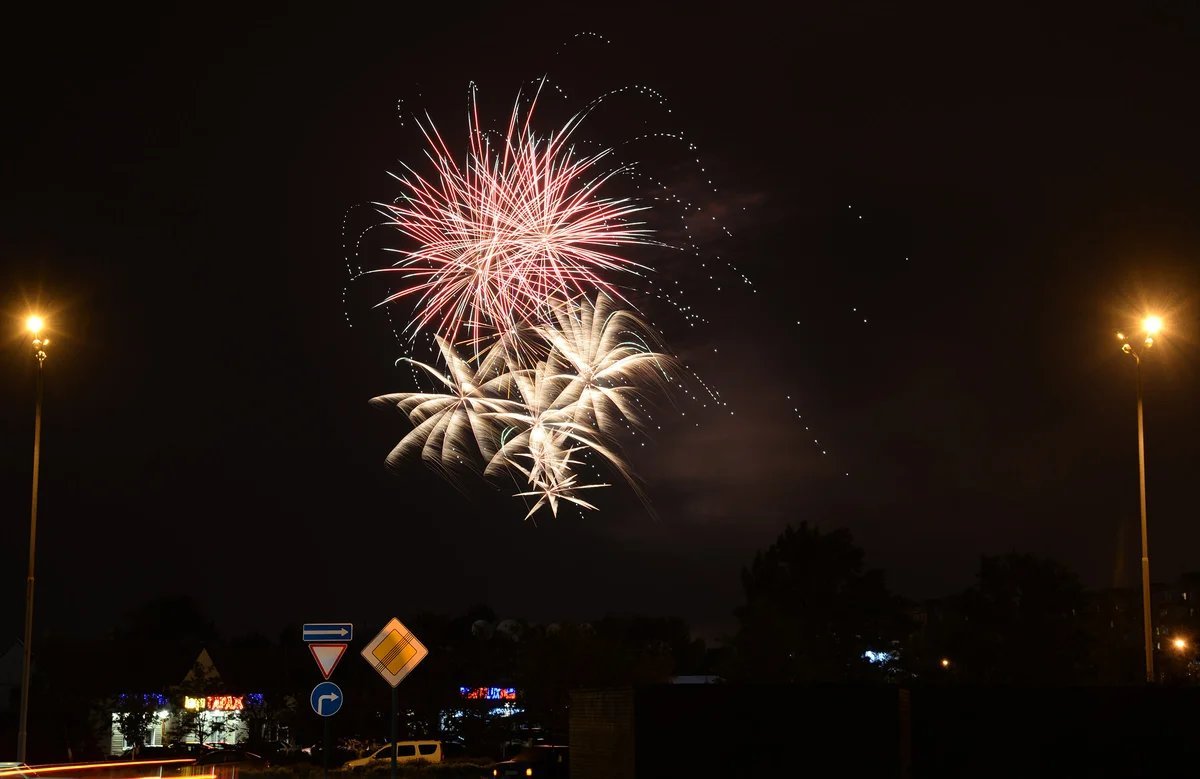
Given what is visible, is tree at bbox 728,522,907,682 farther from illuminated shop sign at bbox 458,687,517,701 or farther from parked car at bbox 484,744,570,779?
parked car at bbox 484,744,570,779

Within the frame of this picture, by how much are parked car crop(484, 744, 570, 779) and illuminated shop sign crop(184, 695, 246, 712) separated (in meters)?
Result: 39.3

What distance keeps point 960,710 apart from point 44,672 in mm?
56189

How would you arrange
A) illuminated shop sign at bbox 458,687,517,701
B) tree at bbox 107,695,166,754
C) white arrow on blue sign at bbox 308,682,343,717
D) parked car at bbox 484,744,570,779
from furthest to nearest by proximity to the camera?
illuminated shop sign at bbox 458,687,517,701
tree at bbox 107,695,166,754
parked car at bbox 484,744,570,779
white arrow on blue sign at bbox 308,682,343,717

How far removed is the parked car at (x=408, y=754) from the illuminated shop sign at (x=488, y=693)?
21.8 meters

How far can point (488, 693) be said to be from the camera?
226 ft

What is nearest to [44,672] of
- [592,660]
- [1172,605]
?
[592,660]

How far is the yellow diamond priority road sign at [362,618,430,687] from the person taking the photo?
19.0m

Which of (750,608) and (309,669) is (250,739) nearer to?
(309,669)

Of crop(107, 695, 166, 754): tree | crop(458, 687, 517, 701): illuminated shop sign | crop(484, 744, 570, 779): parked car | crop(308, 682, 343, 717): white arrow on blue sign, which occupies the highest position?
crop(308, 682, 343, 717): white arrow on blue sign

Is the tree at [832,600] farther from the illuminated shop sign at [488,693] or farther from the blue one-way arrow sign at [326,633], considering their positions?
the blue one-way arrow sign at [326,633]

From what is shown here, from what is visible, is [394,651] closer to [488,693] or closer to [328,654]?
[328,654]

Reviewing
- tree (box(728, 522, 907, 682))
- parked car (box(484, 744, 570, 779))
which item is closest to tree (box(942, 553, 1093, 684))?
tree (box(728, 522, 907, 682))

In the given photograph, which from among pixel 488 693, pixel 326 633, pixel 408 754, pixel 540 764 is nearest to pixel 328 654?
pixel 326 633

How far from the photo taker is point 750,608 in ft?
210
